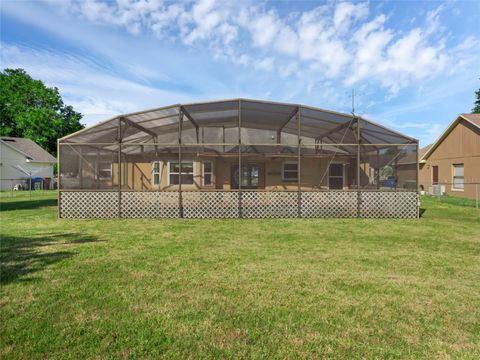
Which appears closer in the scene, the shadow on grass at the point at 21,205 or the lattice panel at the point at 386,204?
the lattice panel at the point at 386,204

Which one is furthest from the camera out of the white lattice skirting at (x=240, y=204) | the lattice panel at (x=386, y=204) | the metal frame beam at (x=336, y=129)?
the metal frame beam at (x=336, y=129)

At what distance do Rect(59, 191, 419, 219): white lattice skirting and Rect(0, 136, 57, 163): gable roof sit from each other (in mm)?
29857

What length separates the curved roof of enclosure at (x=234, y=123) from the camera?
1212 cm

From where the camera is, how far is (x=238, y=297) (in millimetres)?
4125

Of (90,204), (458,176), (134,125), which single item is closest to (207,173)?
(134,125)

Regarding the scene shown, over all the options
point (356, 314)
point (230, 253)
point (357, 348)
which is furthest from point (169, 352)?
point (230, 253)

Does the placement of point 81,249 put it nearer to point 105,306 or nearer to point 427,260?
point 105,306

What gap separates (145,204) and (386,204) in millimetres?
9869

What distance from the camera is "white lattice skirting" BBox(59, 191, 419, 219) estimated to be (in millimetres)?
12102

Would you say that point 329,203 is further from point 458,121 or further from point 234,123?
point 458,121

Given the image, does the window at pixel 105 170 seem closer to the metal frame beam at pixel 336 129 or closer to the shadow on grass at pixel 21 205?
the shadow on grass at pixel 21 205

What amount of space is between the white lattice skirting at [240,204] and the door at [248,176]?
5.85 m

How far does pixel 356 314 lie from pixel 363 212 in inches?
374

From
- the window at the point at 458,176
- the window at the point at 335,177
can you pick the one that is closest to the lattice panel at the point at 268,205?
the window at the point at 335,177
